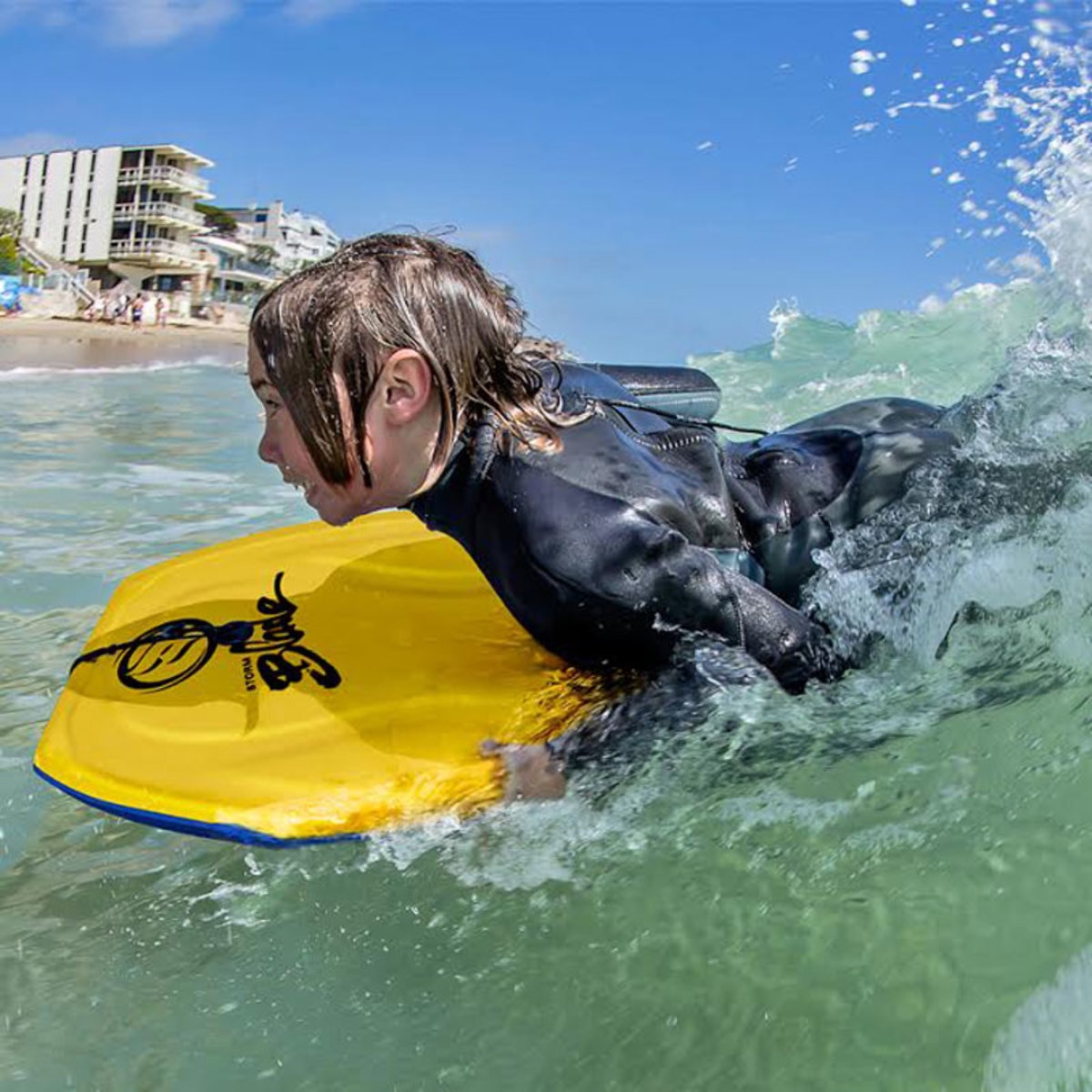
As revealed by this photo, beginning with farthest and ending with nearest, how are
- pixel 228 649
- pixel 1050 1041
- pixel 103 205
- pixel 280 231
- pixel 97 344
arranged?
pixel 280 231
pixel 103 205
pixel 97 344
pixel 228 649
pixel 1050 1041

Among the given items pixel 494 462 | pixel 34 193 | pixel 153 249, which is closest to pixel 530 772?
pixel 494 462

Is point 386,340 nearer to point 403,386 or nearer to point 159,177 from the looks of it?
point 403,386

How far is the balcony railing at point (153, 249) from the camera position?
57188 mm

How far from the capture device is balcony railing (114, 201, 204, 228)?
2288 inches

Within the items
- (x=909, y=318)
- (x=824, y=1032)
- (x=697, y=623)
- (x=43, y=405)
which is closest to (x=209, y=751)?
(x=697, y=623)

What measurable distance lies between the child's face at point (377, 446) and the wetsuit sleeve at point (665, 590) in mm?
317

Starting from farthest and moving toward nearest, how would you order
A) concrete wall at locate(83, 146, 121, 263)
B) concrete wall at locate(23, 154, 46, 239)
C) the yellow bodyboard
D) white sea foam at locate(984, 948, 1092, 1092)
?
concrete wall at locate(23, 154, 46, 239), concrete wall at locate(83, 146, 121, 263), the yellow bodyboard, white sea foam at locate(984, 948, 1092, 1092)

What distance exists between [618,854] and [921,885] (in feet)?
1.61

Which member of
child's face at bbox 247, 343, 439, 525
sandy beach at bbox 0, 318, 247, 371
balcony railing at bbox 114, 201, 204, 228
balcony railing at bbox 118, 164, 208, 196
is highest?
balcony railing at bbox 118, 164, 208, 196

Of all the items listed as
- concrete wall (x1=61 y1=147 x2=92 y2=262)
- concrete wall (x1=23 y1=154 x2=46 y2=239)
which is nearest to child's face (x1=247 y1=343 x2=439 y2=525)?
concrete wall (x1=61 y1=147 x2=92 y2=262)

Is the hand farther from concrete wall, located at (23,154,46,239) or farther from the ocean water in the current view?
concrete wall, located at (23,154,46,239)

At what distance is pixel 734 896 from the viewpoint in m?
1.68

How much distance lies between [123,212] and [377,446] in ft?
209

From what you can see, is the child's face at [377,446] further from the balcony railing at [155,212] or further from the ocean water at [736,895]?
the balcony railing at [155,212]
